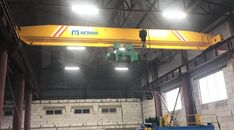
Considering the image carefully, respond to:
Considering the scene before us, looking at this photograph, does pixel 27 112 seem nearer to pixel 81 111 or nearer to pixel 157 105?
pixel 81 111

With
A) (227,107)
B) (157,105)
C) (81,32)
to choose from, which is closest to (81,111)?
(157,105)

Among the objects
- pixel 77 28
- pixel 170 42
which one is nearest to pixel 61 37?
pixel 77 28

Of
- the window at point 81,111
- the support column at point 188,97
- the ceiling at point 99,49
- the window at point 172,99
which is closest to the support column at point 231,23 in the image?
the ceiling at point 99,49

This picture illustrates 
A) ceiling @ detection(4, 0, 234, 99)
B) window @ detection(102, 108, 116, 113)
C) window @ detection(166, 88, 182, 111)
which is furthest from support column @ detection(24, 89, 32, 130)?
window @ detection(166, 88, 182, 111)

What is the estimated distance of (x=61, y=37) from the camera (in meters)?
11.6

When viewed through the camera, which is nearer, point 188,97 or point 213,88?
point 213,88

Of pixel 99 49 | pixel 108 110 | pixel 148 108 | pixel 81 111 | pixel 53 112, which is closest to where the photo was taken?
pixel 99 49

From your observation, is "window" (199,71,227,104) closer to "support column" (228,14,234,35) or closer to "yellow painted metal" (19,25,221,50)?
"support column" (228,14,234,35)

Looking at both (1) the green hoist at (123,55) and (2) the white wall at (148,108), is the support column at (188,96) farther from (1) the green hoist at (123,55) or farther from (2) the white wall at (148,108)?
(1) the green hoist at (123,55)

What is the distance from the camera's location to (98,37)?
39.4ft

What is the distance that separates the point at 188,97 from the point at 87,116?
11.8 m

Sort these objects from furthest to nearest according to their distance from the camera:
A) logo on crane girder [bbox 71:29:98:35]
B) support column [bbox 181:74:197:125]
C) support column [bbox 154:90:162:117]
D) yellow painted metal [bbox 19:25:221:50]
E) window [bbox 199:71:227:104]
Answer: support column [bbox 154:90:162:117] < support column [bbox 181:74:197:125] < window [bbox 199:71:227:104] < logo on crane girder [bbox 71:29:98:35] < yellow painted metal [bbox 19:25:221:50]

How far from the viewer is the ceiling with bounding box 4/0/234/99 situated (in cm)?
1520

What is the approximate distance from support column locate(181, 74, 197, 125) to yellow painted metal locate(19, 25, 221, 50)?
16.3 feet
